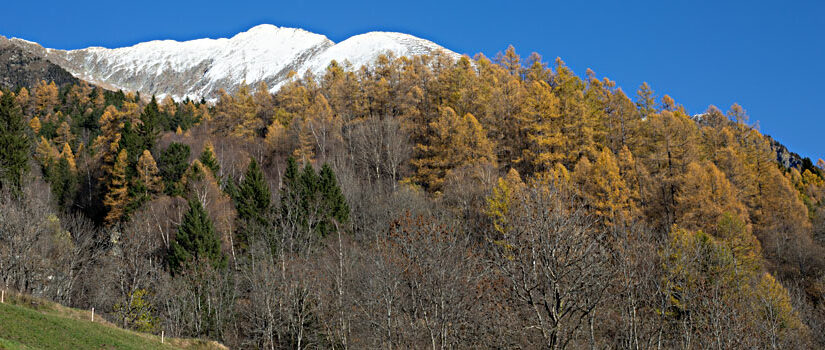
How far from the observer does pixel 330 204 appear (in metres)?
45.3

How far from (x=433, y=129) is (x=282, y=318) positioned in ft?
85.7

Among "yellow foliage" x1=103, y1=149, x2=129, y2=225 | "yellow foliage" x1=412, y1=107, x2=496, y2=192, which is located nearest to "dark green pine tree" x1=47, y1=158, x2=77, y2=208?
"yellow foliage" x1=103, y1=149, x2=129, y2=225

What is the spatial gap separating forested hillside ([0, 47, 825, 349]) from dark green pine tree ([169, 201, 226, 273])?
0.61ft

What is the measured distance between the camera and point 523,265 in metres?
17.4

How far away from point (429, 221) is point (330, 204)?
478 inches

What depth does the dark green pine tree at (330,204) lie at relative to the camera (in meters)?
44.8

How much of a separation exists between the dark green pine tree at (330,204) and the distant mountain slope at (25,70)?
168277mm

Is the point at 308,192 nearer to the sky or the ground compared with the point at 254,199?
nearer to the sky

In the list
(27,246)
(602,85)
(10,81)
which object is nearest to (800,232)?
(602,85)

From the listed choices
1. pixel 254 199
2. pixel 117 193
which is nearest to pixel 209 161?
pixel 117 193

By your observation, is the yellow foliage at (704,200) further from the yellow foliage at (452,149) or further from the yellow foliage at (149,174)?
the yellow foliage at (149,174)

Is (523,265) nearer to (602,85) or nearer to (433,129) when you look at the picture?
(433,129)

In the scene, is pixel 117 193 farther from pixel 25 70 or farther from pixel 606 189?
pixel 25 70

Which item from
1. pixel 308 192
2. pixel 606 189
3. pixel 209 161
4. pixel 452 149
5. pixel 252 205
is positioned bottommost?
pixel 252 205
